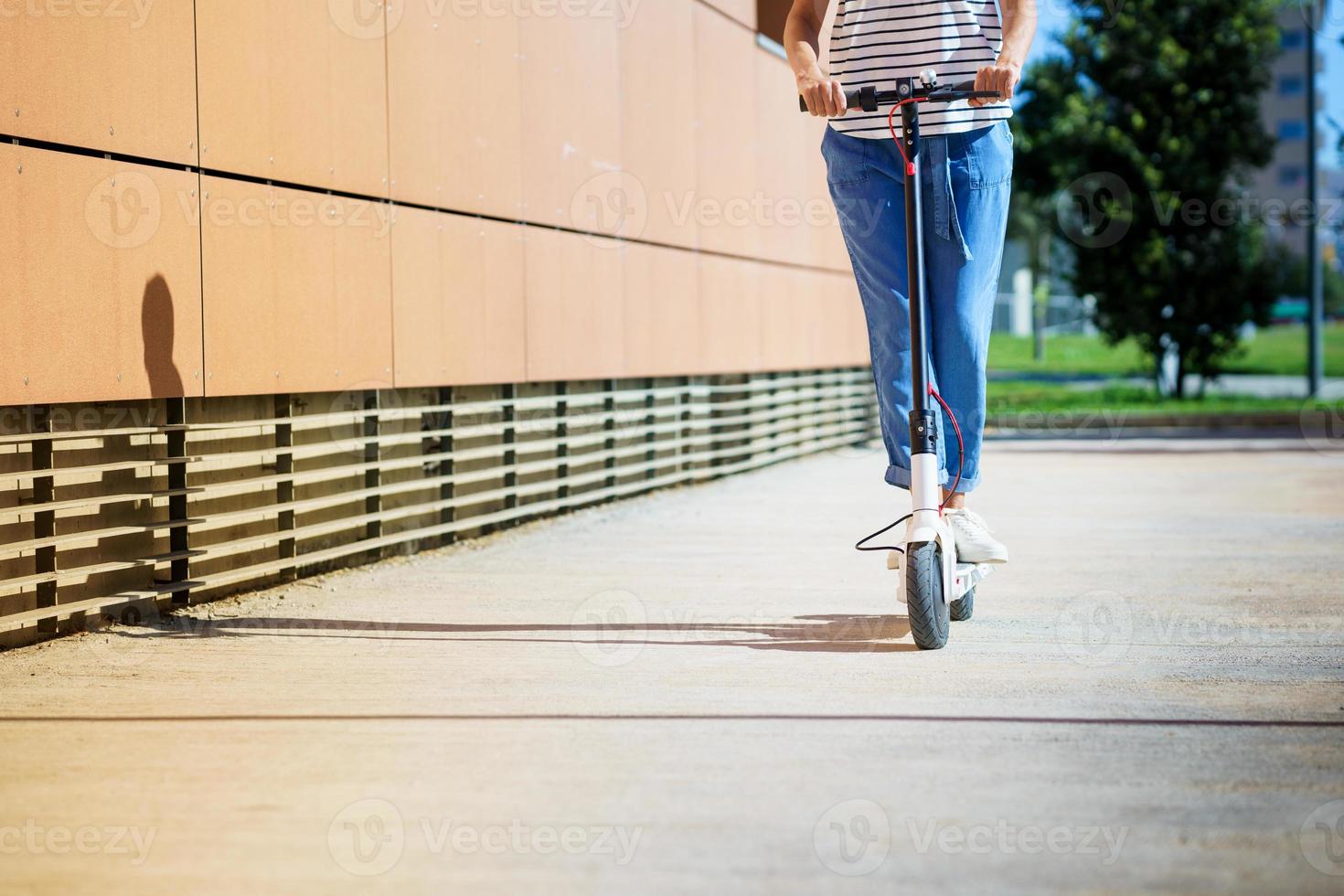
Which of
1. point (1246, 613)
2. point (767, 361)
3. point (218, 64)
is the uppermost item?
point (218, 64)

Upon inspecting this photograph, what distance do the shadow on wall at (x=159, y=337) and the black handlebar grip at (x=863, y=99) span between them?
2.25 metres

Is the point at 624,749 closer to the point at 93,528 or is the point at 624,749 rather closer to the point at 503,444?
the point at 93,528

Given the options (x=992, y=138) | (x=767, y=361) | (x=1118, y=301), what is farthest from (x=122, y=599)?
(x=1118, y=301)

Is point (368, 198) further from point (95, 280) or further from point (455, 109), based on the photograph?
point (95, 280)

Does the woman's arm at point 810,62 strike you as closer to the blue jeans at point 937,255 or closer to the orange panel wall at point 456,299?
the blue jeans at point 937,255

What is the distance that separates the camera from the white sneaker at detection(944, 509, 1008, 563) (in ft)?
15.6

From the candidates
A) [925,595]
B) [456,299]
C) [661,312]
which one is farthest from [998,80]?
[661,312]

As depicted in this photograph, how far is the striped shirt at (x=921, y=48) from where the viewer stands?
4809mm

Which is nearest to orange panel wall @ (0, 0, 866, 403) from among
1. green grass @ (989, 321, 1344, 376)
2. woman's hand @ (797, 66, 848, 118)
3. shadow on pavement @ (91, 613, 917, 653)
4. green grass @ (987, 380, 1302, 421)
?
shadow on pavement @ (91, 613, 917, 653)

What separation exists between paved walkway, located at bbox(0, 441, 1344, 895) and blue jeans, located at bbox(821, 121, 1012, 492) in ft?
2.19

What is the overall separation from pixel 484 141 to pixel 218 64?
2408 millimetres

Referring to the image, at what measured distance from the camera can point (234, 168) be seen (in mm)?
5898

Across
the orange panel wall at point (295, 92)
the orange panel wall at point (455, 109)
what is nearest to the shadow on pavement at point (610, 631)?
the orange panel wall at point (295, 92)

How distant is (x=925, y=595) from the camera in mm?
4406
